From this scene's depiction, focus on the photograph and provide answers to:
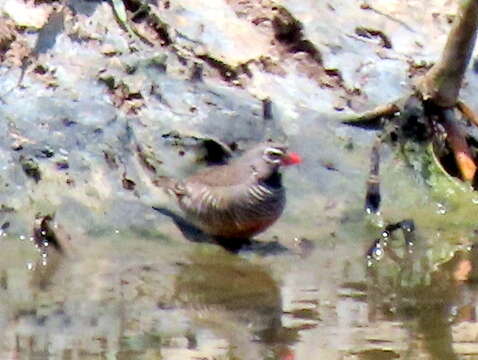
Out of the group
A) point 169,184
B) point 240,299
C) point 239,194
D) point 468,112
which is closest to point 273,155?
point 239,194

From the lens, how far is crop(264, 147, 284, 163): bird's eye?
885cm

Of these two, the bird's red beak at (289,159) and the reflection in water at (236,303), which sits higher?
the bird's red beak at (289,159)

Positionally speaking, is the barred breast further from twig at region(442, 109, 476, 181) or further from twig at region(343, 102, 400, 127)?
twig at region(442, 109, 476, 181)

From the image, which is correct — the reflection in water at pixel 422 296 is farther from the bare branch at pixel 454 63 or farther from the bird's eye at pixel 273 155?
the bare branch at pixel 454 63

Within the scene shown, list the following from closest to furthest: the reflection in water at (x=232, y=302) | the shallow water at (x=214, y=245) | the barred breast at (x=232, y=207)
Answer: the reflection in water at (x=232, y=302), the shallow water at (x=214, y=245), the barred breast at (x=232, y=207)

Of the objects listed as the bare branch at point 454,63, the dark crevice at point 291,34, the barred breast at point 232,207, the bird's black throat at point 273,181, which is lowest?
the barred breast at point 232,207

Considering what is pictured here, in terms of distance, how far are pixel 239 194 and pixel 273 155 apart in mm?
290

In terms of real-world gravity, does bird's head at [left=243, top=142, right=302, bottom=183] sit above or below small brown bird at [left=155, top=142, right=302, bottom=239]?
above

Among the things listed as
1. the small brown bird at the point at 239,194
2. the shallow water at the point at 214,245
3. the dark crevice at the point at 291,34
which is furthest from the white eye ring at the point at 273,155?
the dark crevice at the point at 291,34

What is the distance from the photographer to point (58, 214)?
8.52 m

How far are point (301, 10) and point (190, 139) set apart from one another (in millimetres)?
1515

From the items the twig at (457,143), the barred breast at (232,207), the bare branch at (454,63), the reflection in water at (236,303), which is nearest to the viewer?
the reflection in water at (236,303)

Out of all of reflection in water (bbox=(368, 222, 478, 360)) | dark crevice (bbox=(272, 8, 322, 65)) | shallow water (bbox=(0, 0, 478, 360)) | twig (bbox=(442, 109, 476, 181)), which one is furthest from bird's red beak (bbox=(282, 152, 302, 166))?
twig (bbox=(442, 109, 476, 181))

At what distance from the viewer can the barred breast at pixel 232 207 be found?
8672 millimetres
